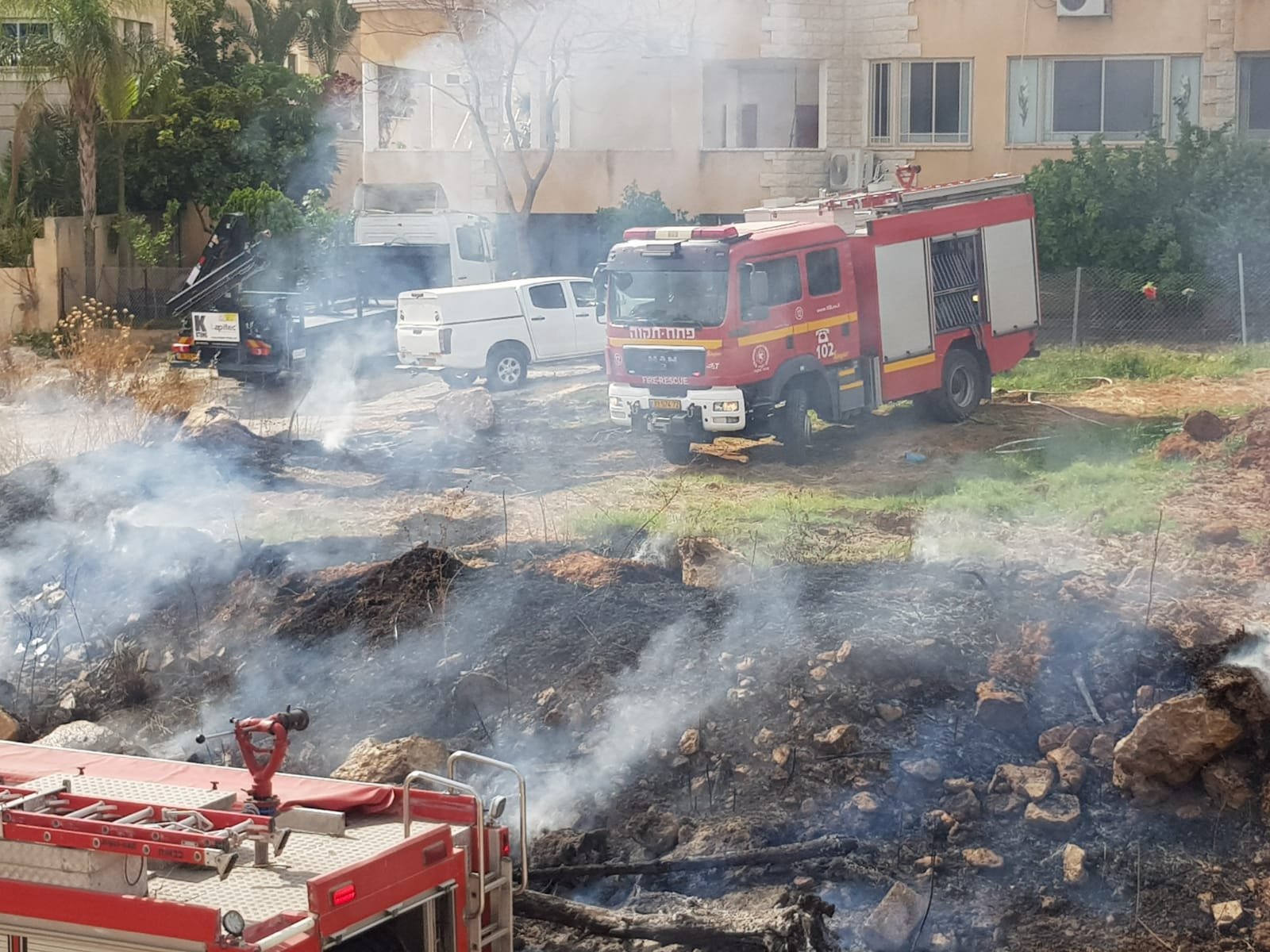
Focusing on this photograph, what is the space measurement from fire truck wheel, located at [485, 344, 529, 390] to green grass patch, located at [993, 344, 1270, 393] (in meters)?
5.99

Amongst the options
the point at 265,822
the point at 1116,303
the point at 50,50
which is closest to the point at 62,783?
the point at 265,822

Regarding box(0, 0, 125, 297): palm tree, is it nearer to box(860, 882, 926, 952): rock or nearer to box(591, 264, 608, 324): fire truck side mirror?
box(591, 264, 608, 324): fire truck side mirror

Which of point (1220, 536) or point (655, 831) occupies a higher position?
point (1220, 536)

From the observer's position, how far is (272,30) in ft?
108

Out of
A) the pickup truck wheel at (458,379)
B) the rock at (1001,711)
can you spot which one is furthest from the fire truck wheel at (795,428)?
the rock at (1001,711)

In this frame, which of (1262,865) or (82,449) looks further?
(82,449)

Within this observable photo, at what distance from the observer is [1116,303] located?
2205 centimetres

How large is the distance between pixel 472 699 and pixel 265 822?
4.07 metres

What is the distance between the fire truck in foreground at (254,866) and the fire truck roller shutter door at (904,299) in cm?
1095

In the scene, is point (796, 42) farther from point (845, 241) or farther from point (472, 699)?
point (472, 699)

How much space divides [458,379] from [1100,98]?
1136 cm

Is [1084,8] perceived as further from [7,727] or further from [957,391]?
[7,727]

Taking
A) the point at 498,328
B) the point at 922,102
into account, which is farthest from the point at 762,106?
the point at 498,328

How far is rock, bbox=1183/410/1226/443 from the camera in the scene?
48.3ft
